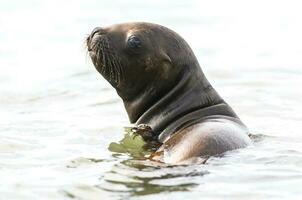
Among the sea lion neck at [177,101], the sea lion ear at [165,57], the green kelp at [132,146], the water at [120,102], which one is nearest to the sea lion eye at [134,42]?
the sea lion ear at [165,57]

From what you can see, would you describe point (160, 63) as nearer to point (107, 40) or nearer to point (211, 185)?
point (107, 40)

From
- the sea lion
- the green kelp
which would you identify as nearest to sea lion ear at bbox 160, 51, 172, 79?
the sea lion

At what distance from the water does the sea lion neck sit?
1.95 feet

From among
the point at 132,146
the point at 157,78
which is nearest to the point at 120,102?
the point at 132,146

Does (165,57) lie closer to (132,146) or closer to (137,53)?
(137,53)

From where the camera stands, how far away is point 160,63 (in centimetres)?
1184

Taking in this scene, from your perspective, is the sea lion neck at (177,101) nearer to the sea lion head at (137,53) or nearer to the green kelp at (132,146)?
the sea lion head at (137,53)

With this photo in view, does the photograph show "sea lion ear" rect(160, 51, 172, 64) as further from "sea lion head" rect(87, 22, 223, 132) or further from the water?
the water

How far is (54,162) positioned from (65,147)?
1.01 meters

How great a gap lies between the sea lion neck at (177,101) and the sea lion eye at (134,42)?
1.89ft

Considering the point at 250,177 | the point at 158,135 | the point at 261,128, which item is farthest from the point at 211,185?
the point at 261,128

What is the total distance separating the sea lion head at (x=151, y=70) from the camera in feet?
38.7

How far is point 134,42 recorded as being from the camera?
1173 cm

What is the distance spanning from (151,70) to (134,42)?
0.40m
